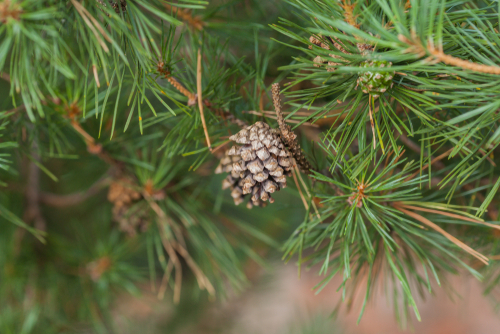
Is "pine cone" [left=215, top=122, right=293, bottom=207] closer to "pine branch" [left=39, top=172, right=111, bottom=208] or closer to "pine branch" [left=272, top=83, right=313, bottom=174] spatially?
"pine branch" [left=272, top=83, right=313, bottom=174]

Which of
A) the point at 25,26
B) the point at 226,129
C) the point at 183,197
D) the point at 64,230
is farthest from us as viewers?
the point at 64,230

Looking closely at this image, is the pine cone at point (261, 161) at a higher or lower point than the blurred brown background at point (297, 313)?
higher

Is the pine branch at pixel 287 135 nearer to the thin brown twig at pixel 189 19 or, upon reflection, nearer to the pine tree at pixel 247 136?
the pine tree at pixel 247 136

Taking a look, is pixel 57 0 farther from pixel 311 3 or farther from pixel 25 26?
pixel 311 3

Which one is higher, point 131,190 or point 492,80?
point 492,80

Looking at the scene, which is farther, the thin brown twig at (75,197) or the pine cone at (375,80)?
the thin brown twig at (75,197)

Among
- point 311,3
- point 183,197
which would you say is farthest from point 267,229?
point 311,3

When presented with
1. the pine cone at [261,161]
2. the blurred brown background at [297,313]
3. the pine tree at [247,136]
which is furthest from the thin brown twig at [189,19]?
the blurred brown background at [297,313]
